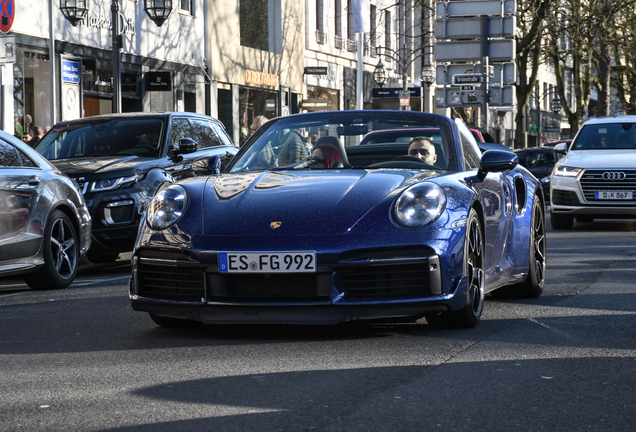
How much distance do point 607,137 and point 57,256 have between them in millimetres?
10731

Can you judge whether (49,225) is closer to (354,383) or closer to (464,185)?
(464,185)

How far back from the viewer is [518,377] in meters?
5.03

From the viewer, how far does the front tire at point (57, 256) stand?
9188 millimetres

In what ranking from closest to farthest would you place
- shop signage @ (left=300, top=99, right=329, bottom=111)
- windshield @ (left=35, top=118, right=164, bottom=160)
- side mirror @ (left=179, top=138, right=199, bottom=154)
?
side mirror @ (left=179, top=138, right=199, bottom=154) → windshield @ (left=35, top=118, right=164, bottom=160) → shop signage @ (left=300, top=99, right=329, bottom=111)

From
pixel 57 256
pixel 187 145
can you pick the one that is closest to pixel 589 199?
pixel 187 145

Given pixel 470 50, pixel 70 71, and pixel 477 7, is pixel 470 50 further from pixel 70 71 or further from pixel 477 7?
pixel 70 71

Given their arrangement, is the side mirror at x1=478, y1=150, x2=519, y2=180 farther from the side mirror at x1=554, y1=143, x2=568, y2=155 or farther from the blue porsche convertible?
the side mirror at x1=554, y1=143, x2=568, y2=155

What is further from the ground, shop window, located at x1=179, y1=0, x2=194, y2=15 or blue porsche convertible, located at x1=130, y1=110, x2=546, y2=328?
shop window, located at x1=179, y1=0, x2=194, y2=15

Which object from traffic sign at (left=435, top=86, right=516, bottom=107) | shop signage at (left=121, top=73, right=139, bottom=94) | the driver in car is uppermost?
shop signage at (left=121, top=73, right=139, bottom=94)

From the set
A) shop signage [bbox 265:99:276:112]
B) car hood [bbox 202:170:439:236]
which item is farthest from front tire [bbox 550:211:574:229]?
shop signage [bbox 265:99:276:112]

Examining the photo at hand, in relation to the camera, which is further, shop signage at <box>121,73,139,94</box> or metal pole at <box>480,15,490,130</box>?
shop signage at <box>121,73,139,94</box>

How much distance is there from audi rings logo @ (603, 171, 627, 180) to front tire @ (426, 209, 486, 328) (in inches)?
404

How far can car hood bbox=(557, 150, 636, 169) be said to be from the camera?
1650 cm

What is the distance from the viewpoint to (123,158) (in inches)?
453
